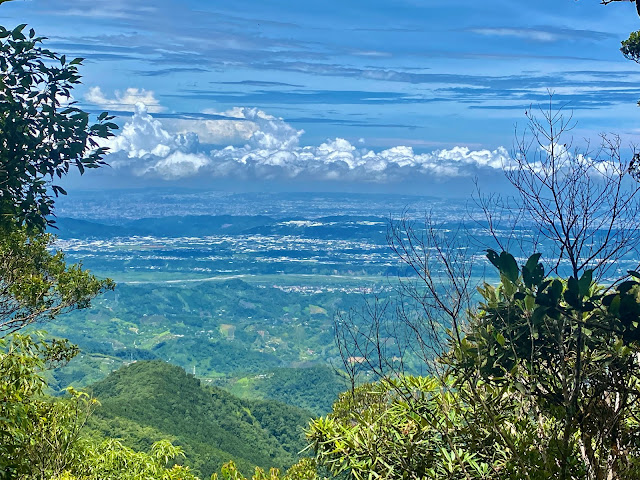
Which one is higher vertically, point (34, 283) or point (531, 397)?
point (531, 397)

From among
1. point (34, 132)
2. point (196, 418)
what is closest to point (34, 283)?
point (34, 132)

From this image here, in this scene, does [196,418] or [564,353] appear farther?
[196,418]

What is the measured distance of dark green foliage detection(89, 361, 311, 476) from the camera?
41812mm

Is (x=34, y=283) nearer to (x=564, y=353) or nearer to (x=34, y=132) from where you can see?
(x=34, y=132)

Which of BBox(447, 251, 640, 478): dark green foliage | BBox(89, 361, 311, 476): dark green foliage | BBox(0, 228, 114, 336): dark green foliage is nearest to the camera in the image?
BBox(447, 251, 640, 478): dark green foliage

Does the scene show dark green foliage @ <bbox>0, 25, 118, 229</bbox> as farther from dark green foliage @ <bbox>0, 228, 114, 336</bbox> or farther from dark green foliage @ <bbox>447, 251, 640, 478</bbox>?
dark green foliage @ <bbox>447, 251, 640, 478</bbox>

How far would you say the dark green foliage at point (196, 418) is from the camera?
41.8 m

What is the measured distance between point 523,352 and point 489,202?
1.05m

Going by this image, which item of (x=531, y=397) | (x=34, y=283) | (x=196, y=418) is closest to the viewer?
(x=531, y=397)

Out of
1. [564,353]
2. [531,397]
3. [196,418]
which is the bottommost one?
[196,418]

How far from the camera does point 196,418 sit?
5550cm

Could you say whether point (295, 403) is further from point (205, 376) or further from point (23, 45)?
point (23, 45)

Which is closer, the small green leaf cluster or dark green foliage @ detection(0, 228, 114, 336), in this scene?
the small green leaf cluster

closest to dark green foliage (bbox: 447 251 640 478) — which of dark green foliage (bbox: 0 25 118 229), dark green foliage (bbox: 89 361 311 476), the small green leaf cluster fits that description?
the small green leaf cluster
